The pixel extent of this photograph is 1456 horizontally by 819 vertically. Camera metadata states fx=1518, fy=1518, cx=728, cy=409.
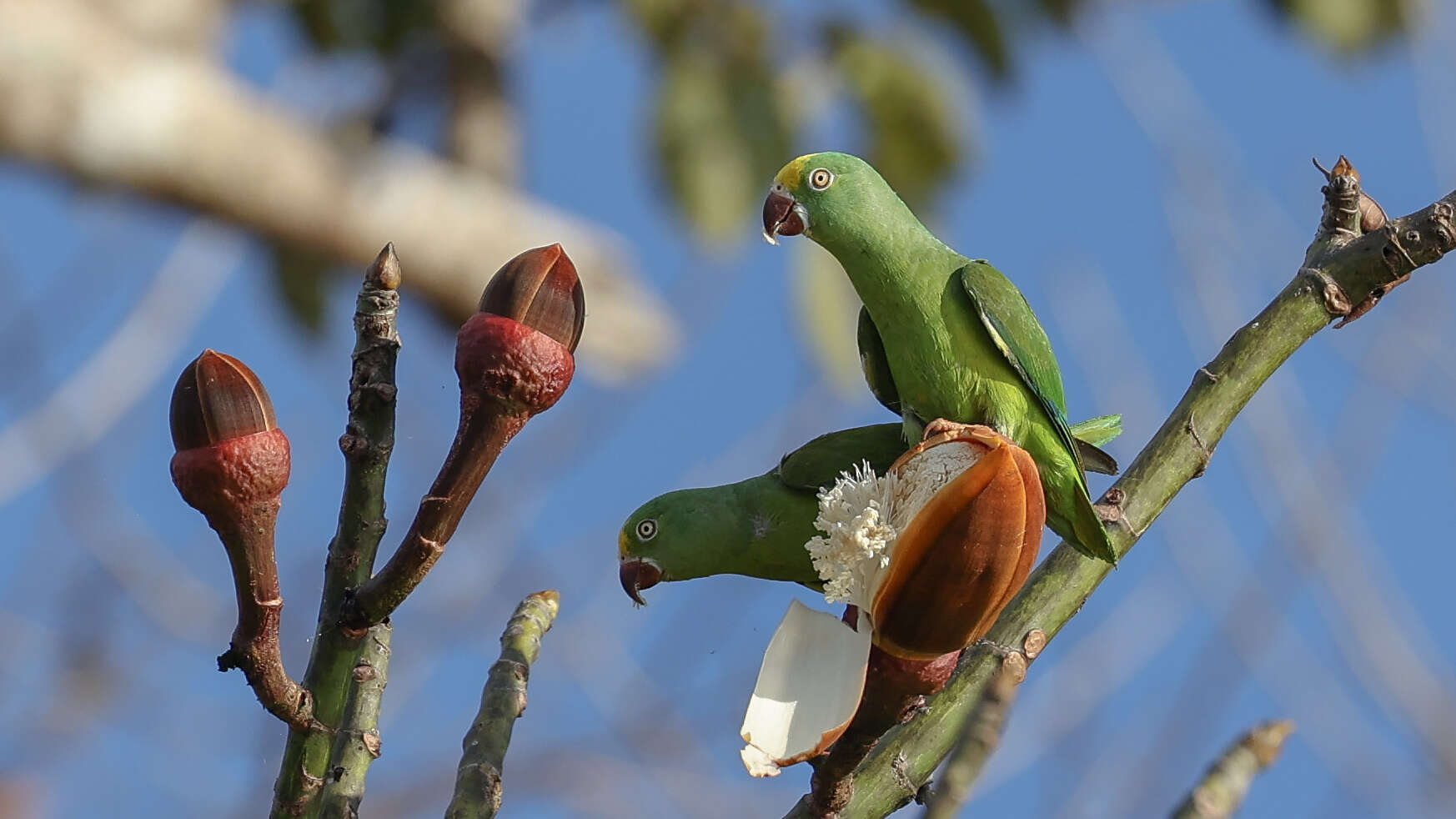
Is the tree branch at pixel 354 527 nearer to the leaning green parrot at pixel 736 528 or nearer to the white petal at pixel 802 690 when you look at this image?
the white petal at pixel 802 690

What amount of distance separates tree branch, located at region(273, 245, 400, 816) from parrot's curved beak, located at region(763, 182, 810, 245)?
3.14ft

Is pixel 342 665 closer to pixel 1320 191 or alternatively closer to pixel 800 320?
pixel 1320 191

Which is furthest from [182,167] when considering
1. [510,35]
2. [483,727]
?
[483,727]

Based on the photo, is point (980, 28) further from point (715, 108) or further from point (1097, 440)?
point (1097, 440)

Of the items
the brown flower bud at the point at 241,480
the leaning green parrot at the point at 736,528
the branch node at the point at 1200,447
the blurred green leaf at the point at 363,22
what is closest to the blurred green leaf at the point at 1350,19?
the blurred green leaf at the point at 363,22

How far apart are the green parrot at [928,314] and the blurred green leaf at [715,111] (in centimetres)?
498

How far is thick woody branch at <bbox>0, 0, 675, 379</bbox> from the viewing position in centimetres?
712

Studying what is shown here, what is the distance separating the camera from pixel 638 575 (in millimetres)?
2617

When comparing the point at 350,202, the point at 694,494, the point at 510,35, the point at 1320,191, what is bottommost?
the point at 1320,191

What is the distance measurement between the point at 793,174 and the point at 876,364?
41 cm

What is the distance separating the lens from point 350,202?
343 inches

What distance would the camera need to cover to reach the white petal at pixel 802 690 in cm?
148

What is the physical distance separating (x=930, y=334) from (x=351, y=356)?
1195 mm

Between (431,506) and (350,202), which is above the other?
(350,202)
